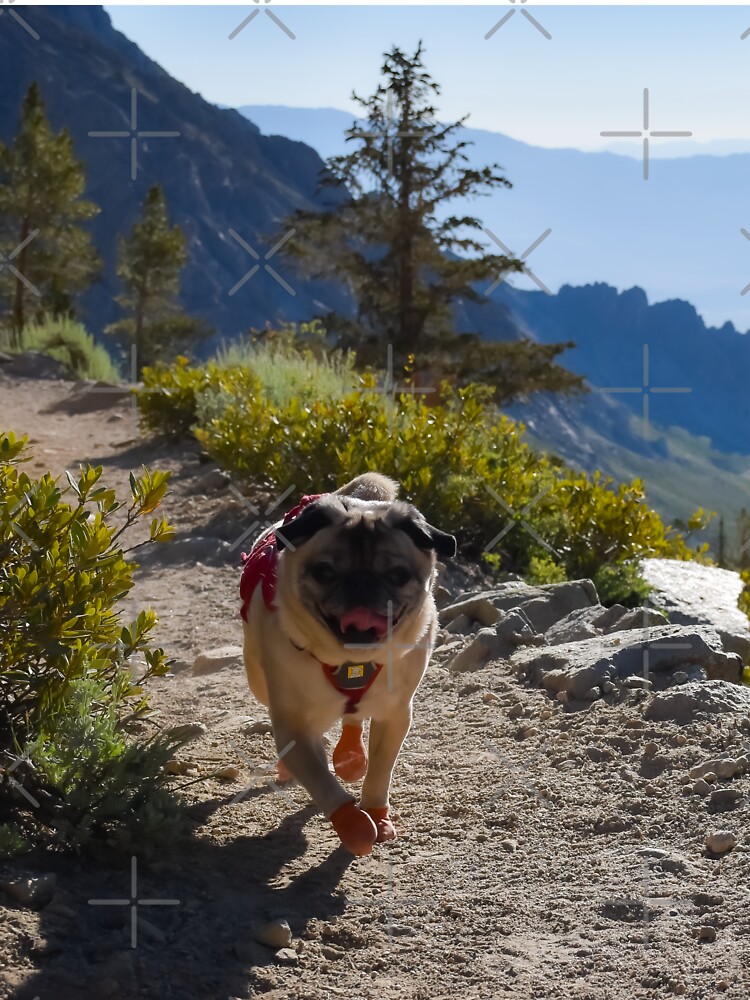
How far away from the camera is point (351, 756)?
4090 millimetres

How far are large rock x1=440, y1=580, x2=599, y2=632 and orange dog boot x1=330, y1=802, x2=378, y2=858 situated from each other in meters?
2.65

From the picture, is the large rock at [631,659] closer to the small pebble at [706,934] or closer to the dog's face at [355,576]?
the dog's face at [355,576]

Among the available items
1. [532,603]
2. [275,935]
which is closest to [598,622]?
[532,603]

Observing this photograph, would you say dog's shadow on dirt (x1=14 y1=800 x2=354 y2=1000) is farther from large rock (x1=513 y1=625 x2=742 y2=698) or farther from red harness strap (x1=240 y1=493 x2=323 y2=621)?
large rock (x1=513 y1=625 x2=742 y2=698)

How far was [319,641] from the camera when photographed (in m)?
3.40

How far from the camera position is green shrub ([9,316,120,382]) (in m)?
19.9

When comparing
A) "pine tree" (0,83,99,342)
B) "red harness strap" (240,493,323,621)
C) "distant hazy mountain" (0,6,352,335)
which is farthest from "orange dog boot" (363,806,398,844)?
"distant hazy mountain" (0,6,352,335)

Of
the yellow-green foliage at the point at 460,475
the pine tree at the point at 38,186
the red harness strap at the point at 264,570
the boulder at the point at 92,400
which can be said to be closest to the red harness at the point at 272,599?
the red harness strap at the point at 264,570

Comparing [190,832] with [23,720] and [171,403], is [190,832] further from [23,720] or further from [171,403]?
[171,403]

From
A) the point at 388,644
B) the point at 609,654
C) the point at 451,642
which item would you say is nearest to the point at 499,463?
the point at 451,642

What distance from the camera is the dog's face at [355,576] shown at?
3.28 m

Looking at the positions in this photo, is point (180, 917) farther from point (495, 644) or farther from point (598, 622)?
point (598, 622)

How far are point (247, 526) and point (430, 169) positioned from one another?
15972 millimetres

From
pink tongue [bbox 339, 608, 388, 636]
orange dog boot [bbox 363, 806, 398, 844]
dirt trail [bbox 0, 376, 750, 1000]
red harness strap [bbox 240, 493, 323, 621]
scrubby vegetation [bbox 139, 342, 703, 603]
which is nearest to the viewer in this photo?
dirt trail [bbox 0, 376, 750, 1000]
